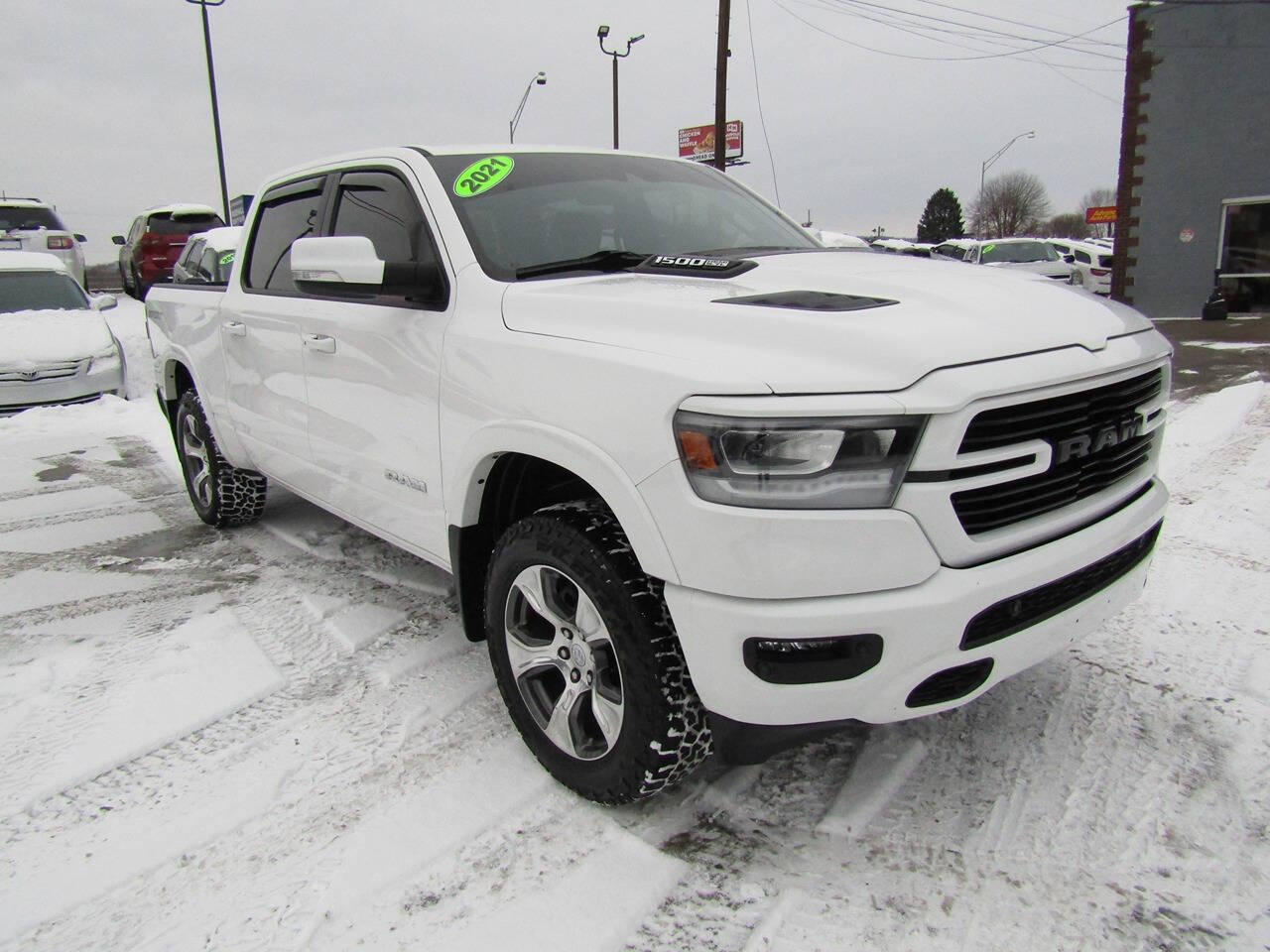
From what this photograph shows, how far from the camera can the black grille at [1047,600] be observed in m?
1.89

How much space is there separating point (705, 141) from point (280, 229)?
160ft

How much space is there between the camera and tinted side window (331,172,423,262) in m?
2.98

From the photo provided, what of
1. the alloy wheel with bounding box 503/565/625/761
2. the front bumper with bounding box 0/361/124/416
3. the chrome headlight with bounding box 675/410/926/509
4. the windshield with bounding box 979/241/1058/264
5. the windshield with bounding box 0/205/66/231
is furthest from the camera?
the windshield with bounding box 979/241/1058/264

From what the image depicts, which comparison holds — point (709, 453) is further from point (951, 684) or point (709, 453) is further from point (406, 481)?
point (406, 481)

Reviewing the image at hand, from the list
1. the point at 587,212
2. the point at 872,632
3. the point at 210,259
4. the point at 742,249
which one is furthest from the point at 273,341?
the point at 210,259

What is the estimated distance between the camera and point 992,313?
6.76 feet

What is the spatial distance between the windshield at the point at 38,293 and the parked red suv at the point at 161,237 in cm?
704

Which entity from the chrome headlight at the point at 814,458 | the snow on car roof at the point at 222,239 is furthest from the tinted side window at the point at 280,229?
the snow on car roof at the point at 222,239

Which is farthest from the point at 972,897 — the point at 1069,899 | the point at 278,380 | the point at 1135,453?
the point at 278,380

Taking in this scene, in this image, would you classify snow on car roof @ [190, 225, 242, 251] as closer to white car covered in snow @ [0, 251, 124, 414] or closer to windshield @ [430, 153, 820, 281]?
white car covered in snow @ [0, 251, 124, 414]

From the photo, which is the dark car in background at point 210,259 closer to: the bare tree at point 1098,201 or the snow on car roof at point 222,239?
the snow on car roof at point 222,239

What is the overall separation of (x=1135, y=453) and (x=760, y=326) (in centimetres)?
120

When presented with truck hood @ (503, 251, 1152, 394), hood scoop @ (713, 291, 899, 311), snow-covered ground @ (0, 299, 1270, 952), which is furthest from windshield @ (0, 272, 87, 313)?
hood scoop @ (713, 291, 899, 311)

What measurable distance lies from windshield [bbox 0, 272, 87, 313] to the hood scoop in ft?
33.2
